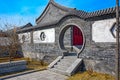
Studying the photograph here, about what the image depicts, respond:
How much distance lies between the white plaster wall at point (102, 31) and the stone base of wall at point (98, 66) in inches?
57.1

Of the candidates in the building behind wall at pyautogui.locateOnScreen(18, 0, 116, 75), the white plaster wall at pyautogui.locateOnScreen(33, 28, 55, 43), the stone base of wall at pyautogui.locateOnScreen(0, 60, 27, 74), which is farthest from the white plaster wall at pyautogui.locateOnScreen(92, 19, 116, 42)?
the stone base of wall at pyautogui.locateOnScreen(0, 60, 27, 74)

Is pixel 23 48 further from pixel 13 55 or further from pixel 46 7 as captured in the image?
pixel 46 7

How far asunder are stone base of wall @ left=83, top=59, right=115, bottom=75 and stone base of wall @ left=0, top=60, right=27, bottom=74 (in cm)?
482

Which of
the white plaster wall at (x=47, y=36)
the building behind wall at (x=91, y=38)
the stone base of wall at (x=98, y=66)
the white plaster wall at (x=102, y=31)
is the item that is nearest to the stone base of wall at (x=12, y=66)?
the building behind wall at (x=91, y=38)

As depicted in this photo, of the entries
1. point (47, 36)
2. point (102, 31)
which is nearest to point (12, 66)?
point (47, 36)

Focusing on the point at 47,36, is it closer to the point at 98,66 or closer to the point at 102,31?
the point at 102,31

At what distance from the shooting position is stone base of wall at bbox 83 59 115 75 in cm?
871

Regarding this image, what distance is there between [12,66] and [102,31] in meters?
6.85

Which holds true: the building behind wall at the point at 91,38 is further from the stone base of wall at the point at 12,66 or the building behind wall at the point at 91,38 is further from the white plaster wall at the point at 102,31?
the stone base of wall at the point at 12,66

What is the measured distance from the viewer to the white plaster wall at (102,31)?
344 inches

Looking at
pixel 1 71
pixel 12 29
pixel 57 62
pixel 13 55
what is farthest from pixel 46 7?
pixel 1 71

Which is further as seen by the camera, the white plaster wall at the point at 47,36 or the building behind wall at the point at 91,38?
the white plaster wall at the point at 47,36

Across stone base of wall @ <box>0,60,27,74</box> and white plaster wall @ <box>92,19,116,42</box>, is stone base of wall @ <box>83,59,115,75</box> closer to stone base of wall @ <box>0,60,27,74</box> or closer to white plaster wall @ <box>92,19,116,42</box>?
white plaster wall @ <box>92,19,116,42</box>

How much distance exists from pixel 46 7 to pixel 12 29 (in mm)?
6512
